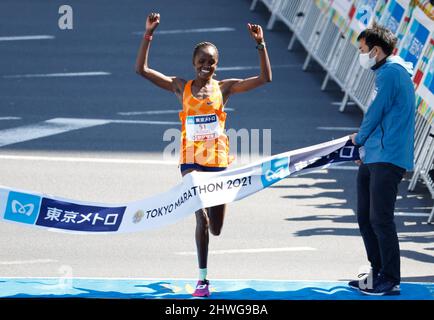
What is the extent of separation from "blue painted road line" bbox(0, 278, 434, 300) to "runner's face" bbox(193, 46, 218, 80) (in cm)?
195

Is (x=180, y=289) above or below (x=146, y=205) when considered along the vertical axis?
below

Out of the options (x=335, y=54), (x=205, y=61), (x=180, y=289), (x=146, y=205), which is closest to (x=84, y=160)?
(x=335, y=54)

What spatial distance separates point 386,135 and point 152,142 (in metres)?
7.25

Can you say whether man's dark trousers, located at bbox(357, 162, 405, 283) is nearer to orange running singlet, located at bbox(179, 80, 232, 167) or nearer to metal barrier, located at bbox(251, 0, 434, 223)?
orange running singlet, located at bbox(179, 80, 232, 167)

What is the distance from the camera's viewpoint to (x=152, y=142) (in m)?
18.1

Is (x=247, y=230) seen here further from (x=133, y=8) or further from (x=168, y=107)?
(x=133, y=8)

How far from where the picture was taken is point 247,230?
1454 centimetres

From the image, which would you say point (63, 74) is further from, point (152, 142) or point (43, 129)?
point (152, 142)

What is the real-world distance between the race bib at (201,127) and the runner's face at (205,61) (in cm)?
37

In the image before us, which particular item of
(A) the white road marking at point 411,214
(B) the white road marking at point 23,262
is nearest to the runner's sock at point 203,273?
(B) the white road marking at point 23,262

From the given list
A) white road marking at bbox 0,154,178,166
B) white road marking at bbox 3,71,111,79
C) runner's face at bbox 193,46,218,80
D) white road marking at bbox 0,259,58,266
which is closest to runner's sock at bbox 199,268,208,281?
runner's face at bbox 193,46,218,80

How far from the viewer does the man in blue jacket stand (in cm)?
1124

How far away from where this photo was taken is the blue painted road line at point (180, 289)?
11.4m
